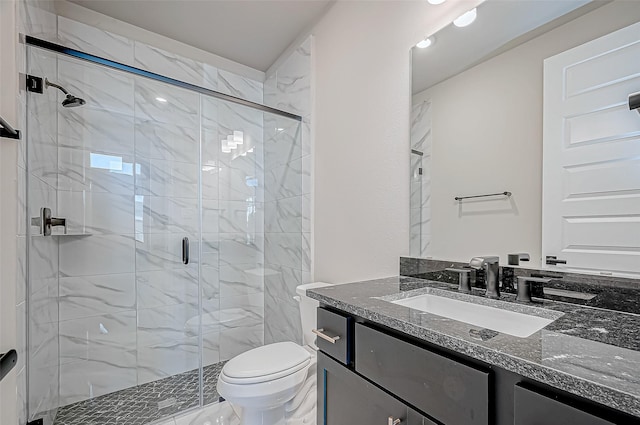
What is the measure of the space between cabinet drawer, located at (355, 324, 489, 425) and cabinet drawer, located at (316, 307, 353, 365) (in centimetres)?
5

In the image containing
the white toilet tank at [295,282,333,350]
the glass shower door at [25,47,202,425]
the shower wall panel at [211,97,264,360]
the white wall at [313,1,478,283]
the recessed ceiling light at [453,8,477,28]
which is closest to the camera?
the recessed ceiling light at [453,8,477,28]

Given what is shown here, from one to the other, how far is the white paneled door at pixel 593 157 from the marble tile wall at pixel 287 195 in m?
1.49

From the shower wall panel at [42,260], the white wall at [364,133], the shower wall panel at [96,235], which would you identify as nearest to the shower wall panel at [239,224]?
the shower wall panel at [96,235]

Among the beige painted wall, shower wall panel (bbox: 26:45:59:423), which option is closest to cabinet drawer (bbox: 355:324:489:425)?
the beige painted wall

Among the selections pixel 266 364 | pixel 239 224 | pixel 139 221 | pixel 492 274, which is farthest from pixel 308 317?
pixel 139 221

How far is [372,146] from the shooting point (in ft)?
5.58

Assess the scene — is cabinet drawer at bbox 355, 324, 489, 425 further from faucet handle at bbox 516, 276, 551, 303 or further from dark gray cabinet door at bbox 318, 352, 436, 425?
faucet handle at bbox 516, 276, 551, 303

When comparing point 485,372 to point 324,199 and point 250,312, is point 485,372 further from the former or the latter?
point 250,312

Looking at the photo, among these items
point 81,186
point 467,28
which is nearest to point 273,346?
point 81,186

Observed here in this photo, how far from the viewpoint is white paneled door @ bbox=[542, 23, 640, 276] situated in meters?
0.87

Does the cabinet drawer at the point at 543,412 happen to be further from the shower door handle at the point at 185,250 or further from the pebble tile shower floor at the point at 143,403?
Result: the shower door handle at the point at 185,250

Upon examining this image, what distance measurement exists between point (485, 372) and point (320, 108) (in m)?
1.89

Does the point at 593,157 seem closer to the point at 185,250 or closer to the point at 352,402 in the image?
the point at 352,402

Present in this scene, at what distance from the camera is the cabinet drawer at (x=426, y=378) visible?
0.64m
